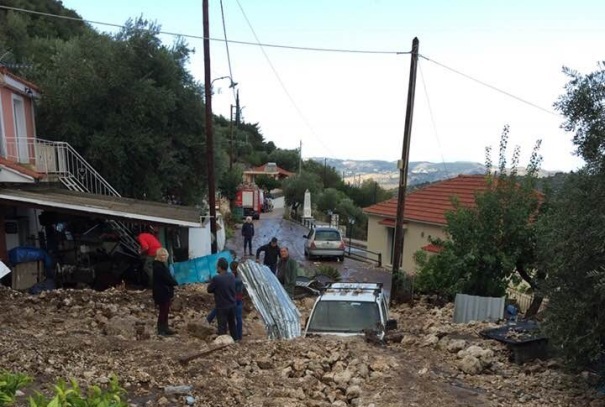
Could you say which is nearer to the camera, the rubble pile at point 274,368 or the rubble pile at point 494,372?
the rubble pile at point 274,368

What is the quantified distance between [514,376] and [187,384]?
460 centimetres

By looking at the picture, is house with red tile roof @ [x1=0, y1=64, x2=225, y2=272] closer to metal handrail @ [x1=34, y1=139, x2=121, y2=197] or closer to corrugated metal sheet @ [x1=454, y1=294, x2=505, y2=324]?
metal handrail @ [x1=34, y1=139, x2=121, y2=197]

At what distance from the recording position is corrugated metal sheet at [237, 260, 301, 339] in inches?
403

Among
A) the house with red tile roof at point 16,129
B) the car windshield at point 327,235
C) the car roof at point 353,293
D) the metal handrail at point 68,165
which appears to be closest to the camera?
the car roof at point 353,293

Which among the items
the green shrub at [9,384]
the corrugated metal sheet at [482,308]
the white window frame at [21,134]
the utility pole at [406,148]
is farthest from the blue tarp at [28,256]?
the green shrub at [9,384]

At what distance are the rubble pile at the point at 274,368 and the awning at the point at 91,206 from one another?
3.11m

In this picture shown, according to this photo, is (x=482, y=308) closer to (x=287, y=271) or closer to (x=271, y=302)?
(x=287, y=271)

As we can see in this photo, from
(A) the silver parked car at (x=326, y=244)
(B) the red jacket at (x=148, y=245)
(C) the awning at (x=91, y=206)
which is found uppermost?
(C) the awning at (x=91, y=206)

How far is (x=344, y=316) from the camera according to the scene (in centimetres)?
925

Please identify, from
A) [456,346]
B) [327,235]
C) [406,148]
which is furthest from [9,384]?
[327,235]

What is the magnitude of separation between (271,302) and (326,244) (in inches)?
533

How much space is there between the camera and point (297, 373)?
6.70m

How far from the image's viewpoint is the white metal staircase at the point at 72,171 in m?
15.3

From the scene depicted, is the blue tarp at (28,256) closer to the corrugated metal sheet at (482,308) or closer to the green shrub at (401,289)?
the green shrub at (401,289)
